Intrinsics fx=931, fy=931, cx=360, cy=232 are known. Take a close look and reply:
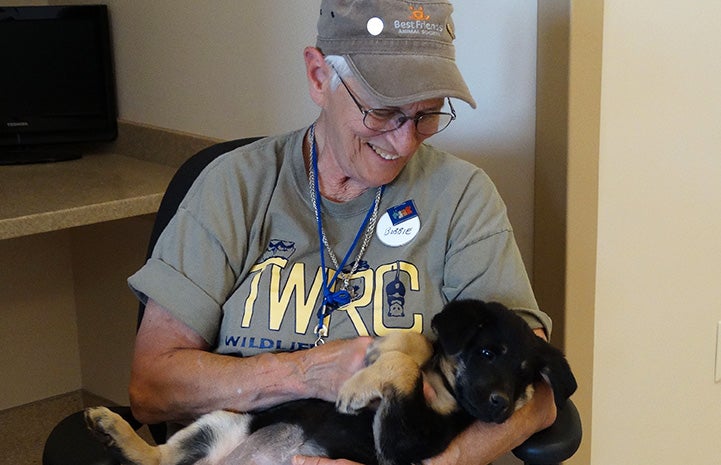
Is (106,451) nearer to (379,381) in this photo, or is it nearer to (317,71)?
(379,381)

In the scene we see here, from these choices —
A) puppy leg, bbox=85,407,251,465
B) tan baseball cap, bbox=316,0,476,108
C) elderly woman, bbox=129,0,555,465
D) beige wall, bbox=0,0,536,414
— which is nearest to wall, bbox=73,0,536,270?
beige wall, bbox=0,0,536,414

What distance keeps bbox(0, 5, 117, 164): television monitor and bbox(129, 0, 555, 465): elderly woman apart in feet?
4.23

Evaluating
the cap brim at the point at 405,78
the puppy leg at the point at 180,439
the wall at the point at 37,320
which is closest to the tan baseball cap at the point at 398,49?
the cap brim at the point at 405,78

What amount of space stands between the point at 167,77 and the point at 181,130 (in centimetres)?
16

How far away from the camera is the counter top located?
86.5 inches

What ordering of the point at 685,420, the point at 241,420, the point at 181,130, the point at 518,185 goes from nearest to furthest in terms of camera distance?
1. the point at 241,420
2. the point at 518,185
3. the point at 685,420
4. the point at 181,130

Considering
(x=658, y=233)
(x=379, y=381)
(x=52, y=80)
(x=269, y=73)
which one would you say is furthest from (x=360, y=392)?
(x=52, y=80)

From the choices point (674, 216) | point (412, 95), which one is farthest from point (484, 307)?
point (674, 216)

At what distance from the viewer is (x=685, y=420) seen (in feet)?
7.50

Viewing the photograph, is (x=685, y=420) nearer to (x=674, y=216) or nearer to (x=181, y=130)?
(x=674, y=216)

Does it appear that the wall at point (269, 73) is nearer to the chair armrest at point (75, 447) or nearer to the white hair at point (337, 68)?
the white hair at point (337, 68)

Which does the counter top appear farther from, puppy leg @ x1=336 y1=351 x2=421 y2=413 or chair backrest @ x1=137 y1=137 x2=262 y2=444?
puppy leg @ x1=336 y1=351 x2=421 y2=413

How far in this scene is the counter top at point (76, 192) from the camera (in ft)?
7.21

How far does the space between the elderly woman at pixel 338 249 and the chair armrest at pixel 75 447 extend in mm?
175
